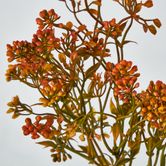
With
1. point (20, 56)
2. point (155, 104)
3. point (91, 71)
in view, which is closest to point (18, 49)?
point (20, 56)

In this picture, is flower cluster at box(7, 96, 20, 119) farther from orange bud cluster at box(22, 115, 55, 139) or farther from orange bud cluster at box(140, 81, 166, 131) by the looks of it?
orange bud cluster at box(140, 81, 166, 131)

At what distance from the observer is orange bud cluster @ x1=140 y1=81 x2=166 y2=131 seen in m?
0.85

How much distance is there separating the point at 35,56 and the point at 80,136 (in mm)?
190

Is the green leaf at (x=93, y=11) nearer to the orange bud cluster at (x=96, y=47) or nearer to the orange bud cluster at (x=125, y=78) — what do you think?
the orange bud cluster at (x=96, y=47)

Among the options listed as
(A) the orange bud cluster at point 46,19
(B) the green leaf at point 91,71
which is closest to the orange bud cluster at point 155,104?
(B) the green leaf at point 91,71

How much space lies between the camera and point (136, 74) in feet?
2.92

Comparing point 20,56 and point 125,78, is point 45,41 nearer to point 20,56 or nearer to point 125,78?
point 20,56

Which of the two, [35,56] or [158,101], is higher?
[35,56]

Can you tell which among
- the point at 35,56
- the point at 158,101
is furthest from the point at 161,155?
the point at 35,56

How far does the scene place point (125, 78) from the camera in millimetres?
875

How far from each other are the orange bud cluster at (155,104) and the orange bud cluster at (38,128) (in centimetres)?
18

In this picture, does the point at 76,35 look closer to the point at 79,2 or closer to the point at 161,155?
the point at 79,2

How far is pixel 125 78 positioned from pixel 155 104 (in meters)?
0.07

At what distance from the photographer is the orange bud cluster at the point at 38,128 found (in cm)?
93
